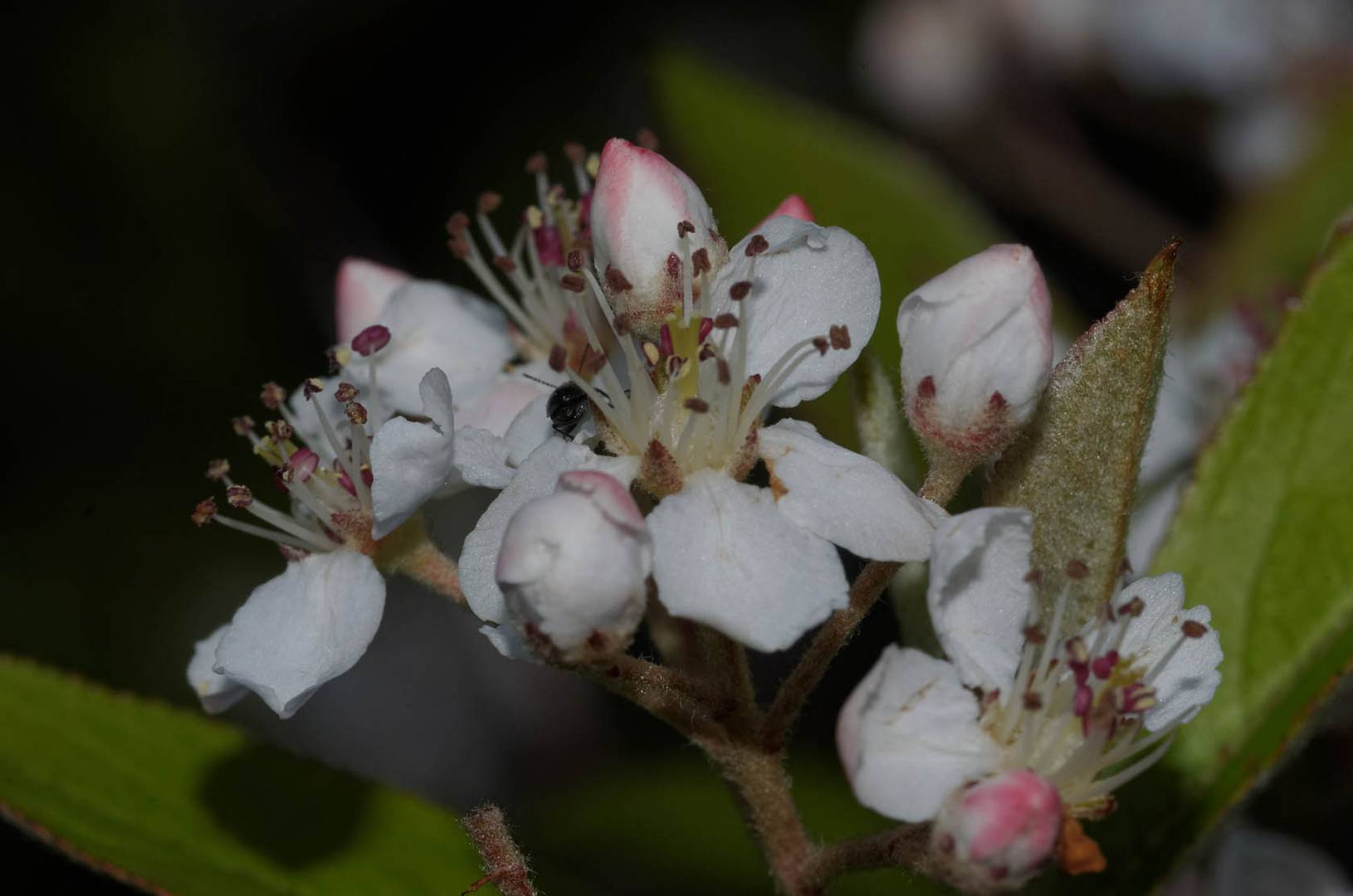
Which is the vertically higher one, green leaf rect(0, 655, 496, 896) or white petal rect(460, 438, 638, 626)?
white petal rect(460, 438, 638, 626)

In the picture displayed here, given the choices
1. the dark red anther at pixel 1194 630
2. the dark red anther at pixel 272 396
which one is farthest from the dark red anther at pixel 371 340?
the dark red anther at pixel 1194 630

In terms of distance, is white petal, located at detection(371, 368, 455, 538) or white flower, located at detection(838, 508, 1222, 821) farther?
white petal, located at detection(371, 368, 455, 538)

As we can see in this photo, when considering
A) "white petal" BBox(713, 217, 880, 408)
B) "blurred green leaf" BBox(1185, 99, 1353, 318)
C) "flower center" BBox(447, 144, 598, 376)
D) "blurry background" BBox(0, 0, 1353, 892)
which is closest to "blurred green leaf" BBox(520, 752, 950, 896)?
"blurry background" BBox(0, 0, 1353, 892)

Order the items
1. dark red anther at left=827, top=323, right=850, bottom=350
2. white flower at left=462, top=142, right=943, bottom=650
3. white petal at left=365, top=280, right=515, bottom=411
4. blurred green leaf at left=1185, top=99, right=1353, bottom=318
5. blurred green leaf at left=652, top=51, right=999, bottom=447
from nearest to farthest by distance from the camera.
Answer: white flower at left=462, top=142, right=943, bottom=650
dark red anther at left=827, top=323, right=850, bottom=350
white petal at left=365, top=280, right=515, bottom=411
blurred green leaf at left=652, top=51, right=999, bottom=447
blurred green leaf at left=1185, top=99, right=1353, bottom=318

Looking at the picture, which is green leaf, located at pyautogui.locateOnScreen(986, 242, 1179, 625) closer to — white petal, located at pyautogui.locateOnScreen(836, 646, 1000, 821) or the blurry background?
white petal, located at pyautogui.locateOnScreen(836, 646, 1000, 821)

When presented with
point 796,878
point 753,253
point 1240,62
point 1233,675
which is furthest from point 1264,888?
point 1240,62

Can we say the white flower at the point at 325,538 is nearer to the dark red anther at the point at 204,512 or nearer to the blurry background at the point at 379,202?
the dark red anther at the point at 204,512
